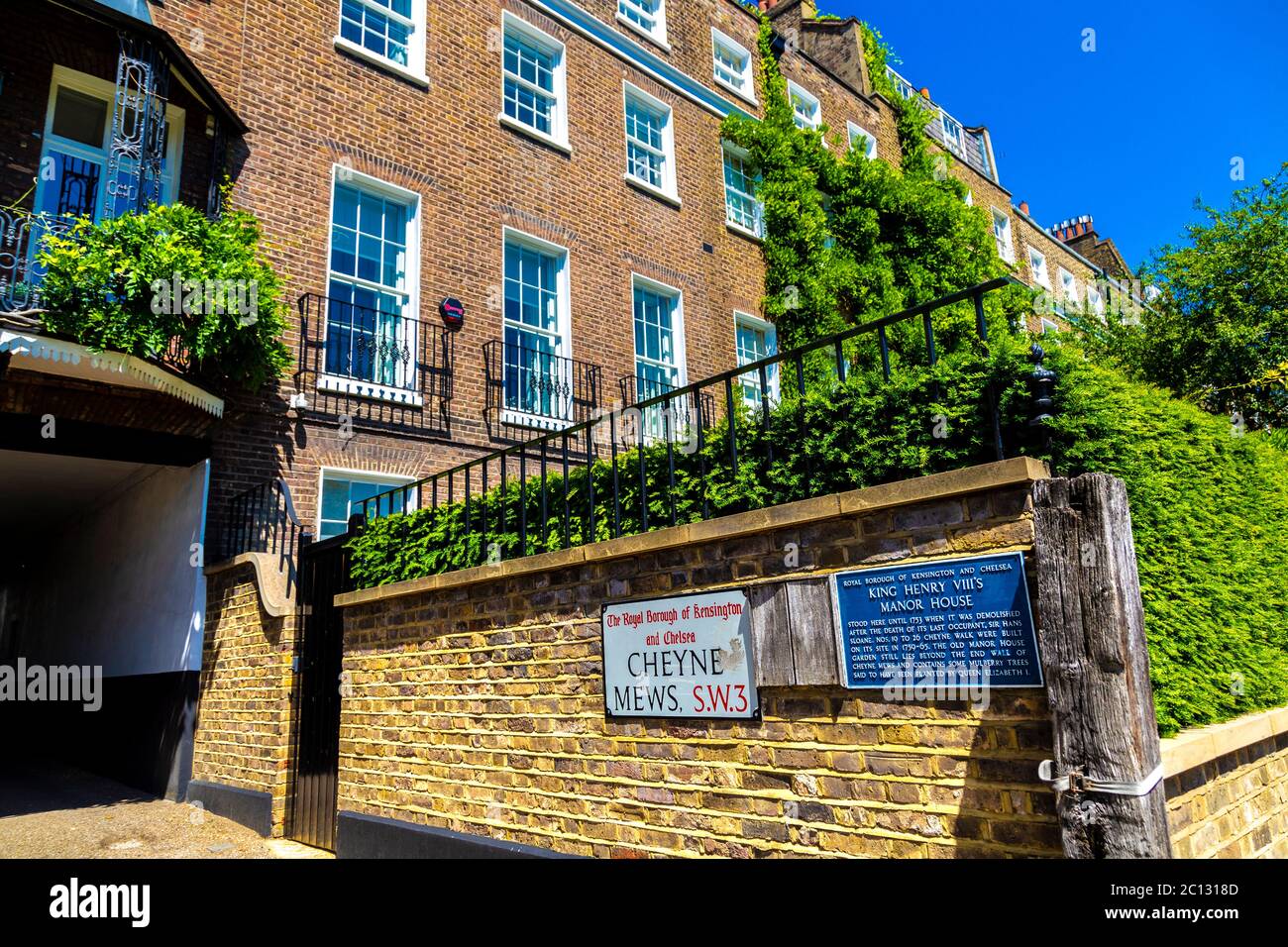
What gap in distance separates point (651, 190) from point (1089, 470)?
12352mm

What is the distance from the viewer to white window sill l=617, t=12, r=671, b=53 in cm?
1520

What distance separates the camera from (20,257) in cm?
802

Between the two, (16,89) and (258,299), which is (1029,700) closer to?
(258,299)

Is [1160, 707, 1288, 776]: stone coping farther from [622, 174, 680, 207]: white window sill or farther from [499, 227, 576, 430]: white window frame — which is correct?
[622, 174, 680, 207]: white window sill

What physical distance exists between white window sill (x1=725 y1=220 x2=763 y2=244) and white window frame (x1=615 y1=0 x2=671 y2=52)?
11.8 ft

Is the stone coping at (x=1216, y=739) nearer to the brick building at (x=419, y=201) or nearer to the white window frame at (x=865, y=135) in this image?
the brick building at (x=419, y=201)

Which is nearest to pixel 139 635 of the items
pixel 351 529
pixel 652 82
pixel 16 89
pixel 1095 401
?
pixel 351 529

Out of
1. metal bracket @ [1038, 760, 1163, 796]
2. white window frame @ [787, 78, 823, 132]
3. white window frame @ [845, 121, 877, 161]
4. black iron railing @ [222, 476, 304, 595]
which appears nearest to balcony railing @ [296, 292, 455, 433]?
black iron railing @ [222, 476, 304, 595]

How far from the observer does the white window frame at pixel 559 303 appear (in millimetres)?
11836

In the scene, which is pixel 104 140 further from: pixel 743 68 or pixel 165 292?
pixel 743 68

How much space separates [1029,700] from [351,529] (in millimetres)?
6393

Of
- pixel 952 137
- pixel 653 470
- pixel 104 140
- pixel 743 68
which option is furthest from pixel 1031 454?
pixel 952 137
